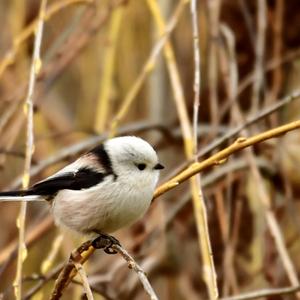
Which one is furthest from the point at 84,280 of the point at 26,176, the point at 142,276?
the point at 26,176

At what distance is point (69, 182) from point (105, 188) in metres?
0.11

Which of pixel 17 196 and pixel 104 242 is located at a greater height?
pixel 17 196

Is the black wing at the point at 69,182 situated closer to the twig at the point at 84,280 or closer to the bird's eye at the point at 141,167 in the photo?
the bird's eye at the point at 141,167

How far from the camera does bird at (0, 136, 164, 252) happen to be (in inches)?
57.0

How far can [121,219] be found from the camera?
1456 millimetres

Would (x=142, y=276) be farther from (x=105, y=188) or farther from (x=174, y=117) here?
(x=174, y=117)

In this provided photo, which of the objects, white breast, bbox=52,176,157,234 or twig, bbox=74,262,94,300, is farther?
white breast, bbox=52,176,157,234

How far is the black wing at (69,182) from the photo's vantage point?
5.00 ft

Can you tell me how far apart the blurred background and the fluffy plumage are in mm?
293

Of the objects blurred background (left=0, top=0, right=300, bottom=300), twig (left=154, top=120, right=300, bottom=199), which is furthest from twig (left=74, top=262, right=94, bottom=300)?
blurred background (left=0, top=0, right=300, bottom=300)

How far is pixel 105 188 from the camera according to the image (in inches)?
58.4

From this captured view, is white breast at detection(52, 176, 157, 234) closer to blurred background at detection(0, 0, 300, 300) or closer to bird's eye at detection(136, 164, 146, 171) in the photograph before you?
bird's eye at detection(136, 164, 146, 171)

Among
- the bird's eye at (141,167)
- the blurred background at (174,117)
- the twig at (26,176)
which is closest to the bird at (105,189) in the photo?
the bird's eye at (141,167)

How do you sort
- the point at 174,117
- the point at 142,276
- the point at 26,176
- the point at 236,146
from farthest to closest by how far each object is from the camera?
the point at 174,117
the point at 26,176
the point at 236,146
the point at 142,276
